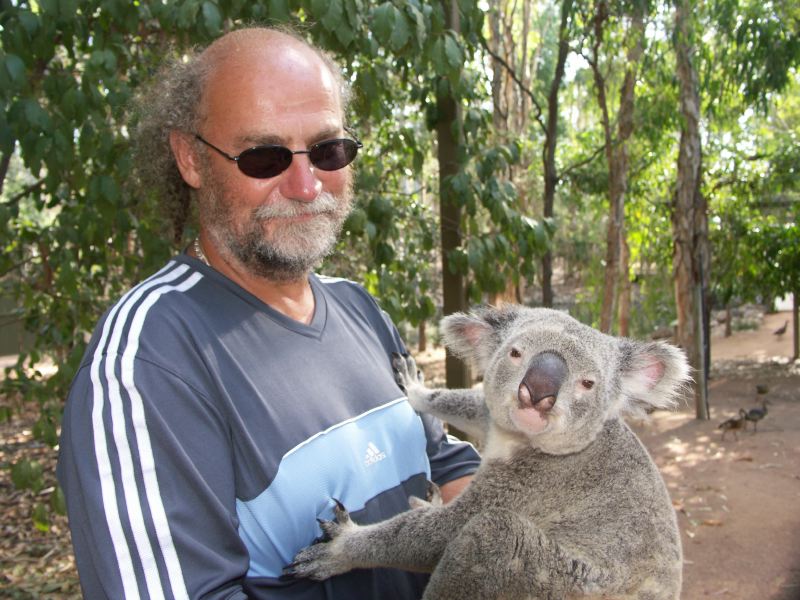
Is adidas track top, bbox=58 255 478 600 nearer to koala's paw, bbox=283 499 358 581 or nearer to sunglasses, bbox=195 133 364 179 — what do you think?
koala's paw, bbox=283 499 358 581

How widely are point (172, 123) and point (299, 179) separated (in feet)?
1.38

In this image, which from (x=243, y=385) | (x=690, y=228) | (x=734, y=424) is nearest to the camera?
(x=243, y=385)

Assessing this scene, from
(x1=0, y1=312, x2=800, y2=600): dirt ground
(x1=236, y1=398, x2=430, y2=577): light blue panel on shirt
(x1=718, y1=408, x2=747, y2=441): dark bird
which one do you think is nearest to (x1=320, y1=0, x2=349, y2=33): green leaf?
(x1=236, y1=398, x2=430, y2=577): light blue panel on shirt

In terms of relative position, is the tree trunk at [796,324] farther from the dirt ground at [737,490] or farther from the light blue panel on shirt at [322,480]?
the light blue panel on shirt at [322,480]

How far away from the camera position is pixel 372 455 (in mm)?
1604

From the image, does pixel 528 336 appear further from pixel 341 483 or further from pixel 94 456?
pixel 94 456

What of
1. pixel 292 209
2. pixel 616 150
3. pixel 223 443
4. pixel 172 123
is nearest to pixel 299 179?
pixel 292 209

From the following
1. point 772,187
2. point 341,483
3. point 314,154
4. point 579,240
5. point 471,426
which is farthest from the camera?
point 579,240

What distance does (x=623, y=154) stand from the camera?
808cm

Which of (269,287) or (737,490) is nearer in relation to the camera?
(269,287)

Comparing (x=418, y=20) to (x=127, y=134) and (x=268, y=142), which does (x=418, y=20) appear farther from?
(x=127, y=134)

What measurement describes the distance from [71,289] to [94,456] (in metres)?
1.99

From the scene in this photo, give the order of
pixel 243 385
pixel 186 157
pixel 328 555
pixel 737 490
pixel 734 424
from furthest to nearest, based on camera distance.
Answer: pixel 734 424, pixel 737 490, pixel 186 157, pixel 328 555, pixel 243 385

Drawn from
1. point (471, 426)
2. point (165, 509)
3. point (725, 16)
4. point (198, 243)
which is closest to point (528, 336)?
point (471, 426)
